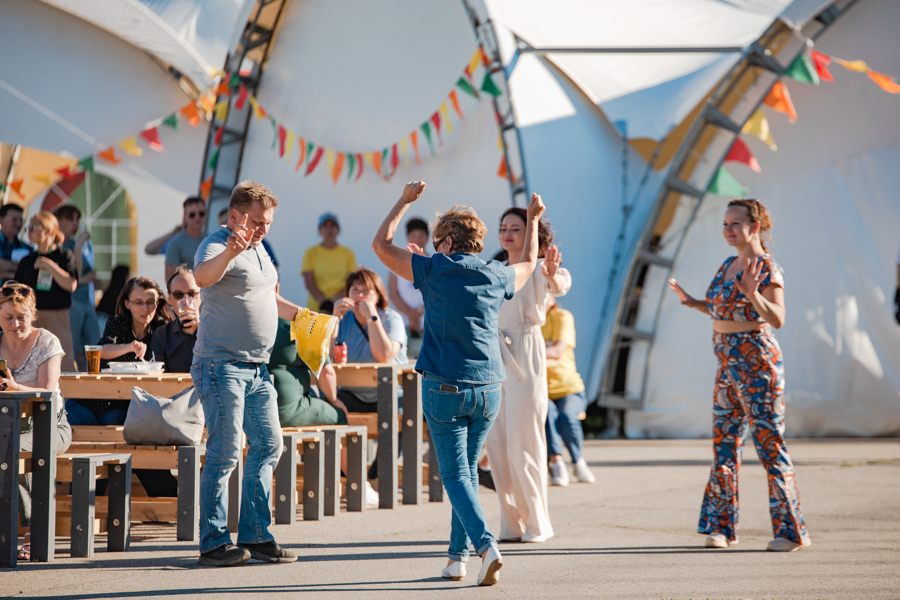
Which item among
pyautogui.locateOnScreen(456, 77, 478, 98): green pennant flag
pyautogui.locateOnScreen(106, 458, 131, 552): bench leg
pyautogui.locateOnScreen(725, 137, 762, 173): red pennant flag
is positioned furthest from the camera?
pyautogui.locateOnScreen(456, 77, 478, 98): green pennant flag

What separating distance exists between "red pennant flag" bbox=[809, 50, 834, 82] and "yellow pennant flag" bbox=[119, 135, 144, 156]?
7203 millimetres

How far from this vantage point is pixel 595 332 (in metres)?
9.23

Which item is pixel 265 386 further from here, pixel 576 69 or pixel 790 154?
pixel 790 154

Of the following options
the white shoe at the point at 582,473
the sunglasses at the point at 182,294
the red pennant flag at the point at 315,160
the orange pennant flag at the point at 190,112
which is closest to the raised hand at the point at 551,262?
the sunglasses at the point at 182,294

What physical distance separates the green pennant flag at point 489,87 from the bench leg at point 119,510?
526 cm

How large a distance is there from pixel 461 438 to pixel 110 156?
8357 mm

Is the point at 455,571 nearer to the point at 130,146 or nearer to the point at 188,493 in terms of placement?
the point at 188,493

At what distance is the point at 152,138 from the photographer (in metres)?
11.0

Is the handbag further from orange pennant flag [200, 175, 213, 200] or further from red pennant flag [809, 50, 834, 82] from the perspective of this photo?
red pennant flag [809, 50, 834, 82]

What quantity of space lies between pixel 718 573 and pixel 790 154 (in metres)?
6.08

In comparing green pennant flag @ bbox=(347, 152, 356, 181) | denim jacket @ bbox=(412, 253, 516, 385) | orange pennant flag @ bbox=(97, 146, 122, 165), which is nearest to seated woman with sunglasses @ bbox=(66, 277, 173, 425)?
denim jacket @ bbox=(412, 253, 516, 385)

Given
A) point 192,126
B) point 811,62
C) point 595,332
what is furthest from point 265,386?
point 192,126

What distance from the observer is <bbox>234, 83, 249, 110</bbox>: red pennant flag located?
10.5 m

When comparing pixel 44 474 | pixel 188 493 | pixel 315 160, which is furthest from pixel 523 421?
pixel 315 160
